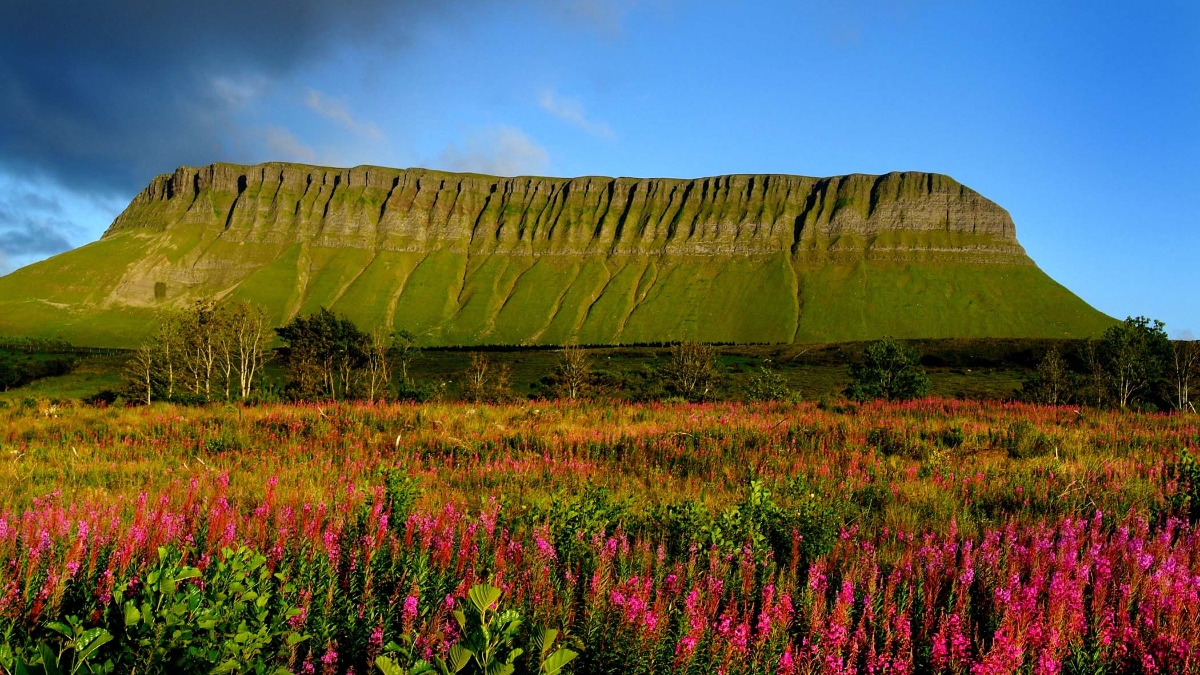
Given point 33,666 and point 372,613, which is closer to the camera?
point 33,666

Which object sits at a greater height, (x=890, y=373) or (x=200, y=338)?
(x=200, y=338)

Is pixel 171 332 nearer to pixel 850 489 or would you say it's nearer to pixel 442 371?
pixel 442 371

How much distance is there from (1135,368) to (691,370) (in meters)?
39.5

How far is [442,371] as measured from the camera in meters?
89.2

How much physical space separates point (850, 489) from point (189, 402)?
15329 mm

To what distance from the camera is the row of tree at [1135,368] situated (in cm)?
5244

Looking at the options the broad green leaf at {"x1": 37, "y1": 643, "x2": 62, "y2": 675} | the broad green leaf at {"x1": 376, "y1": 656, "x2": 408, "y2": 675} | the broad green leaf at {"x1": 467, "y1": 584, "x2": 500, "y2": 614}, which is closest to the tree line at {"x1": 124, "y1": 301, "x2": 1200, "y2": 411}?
the broad green leaf at {"x1": 467, "y1": 584, "x2": 500, "y2": 614}

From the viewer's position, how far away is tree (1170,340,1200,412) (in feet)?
179

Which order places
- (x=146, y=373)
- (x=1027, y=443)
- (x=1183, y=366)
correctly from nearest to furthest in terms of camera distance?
(x=1027, y=443), (x=1183, y=366), (x=146, y=373)

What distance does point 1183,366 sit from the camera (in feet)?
187

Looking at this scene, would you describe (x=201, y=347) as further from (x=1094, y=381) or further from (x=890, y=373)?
(x=1094, y=381)

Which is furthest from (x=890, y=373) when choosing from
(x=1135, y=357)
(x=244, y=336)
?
(x=244, y=336)

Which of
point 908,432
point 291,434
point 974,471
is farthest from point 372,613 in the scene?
point 908,432

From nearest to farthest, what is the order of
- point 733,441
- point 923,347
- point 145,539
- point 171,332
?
1. point 145,539
2. point 733,441
3. point 171,332
4. point 923,347
